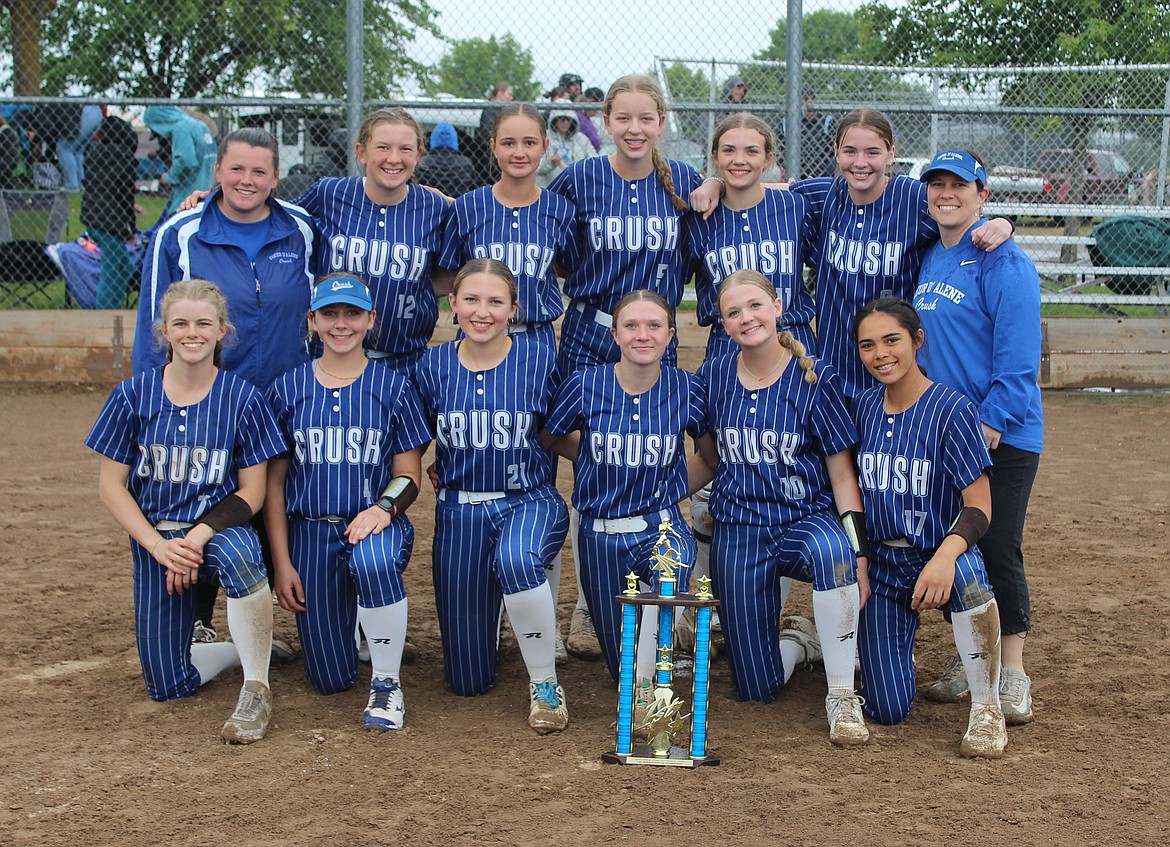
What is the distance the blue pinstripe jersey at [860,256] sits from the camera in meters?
4.09

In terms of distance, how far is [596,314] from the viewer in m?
4.41

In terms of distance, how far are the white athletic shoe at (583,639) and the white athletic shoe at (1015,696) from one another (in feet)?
4.43

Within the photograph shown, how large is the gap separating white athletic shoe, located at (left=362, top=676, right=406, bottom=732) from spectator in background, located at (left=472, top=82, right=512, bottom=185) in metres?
5.25

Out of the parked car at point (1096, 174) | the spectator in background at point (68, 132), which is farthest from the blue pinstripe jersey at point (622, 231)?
the spectator in background at point (68, 132)

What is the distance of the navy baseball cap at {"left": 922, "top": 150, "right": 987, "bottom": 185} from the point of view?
12.5ft

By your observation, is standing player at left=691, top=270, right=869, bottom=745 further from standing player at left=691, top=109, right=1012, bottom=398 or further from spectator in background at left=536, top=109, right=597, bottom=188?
spectator in background at left=536, top=109, right=597, bottom=188

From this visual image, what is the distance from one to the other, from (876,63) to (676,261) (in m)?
7.63

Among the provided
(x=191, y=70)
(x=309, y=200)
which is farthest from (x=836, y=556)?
(x=191, y=70)

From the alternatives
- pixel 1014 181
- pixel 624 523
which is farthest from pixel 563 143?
pixel 624 523

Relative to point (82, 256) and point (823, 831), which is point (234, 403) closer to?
point (823, 831)

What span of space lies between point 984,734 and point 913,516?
2.12ft

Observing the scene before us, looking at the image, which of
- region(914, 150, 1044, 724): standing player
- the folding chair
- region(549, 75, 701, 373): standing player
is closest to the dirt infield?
region(914, 150, 1044, 724): standing player

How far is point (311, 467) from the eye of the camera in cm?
393

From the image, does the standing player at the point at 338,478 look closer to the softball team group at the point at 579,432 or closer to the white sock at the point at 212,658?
the softball team group at the point at 579,432
